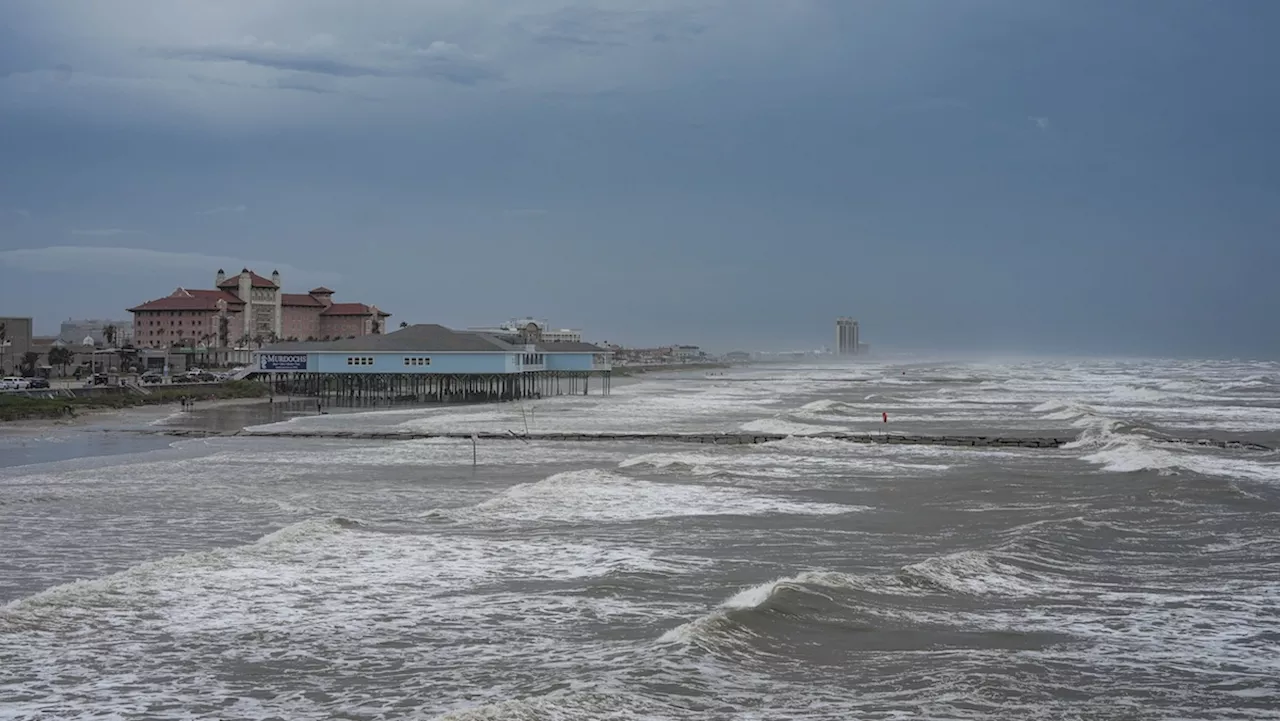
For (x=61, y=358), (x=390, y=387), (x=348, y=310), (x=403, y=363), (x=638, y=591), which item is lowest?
(x=638, y=591)

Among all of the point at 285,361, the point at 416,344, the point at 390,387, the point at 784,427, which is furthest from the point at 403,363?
the point at 784,427

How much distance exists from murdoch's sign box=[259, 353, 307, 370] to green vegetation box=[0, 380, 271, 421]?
2240mm

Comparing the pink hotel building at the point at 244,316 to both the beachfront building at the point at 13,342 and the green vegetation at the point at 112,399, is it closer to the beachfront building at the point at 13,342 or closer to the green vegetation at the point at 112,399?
the beachfront building at the point at 13,342

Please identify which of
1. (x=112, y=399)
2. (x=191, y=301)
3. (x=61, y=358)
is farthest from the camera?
(x=191, y=301)

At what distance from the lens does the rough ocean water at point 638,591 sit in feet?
36.6

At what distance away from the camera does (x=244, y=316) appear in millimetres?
135625

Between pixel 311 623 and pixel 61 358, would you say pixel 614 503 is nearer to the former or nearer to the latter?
pixel 311 623

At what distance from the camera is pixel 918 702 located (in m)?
10.9

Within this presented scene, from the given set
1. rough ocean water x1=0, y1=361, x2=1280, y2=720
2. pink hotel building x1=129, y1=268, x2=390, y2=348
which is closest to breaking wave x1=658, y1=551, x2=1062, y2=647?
rough ocean water x1=0, y1=361, x2=1280, y2=720

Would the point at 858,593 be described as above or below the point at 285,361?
below

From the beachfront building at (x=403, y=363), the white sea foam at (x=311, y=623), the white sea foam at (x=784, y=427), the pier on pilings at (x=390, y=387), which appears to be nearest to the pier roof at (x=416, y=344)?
the beachfront building at (x=403, y=363)

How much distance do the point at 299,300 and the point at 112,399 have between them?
8732 centimetres

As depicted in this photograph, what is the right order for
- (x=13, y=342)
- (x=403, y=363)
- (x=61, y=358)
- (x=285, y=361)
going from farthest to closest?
(x=13, y=342)
(x=61, y=358)
(x=285, y=361)
(x=403, y=363)

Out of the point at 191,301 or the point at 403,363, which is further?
the point at 191,301
